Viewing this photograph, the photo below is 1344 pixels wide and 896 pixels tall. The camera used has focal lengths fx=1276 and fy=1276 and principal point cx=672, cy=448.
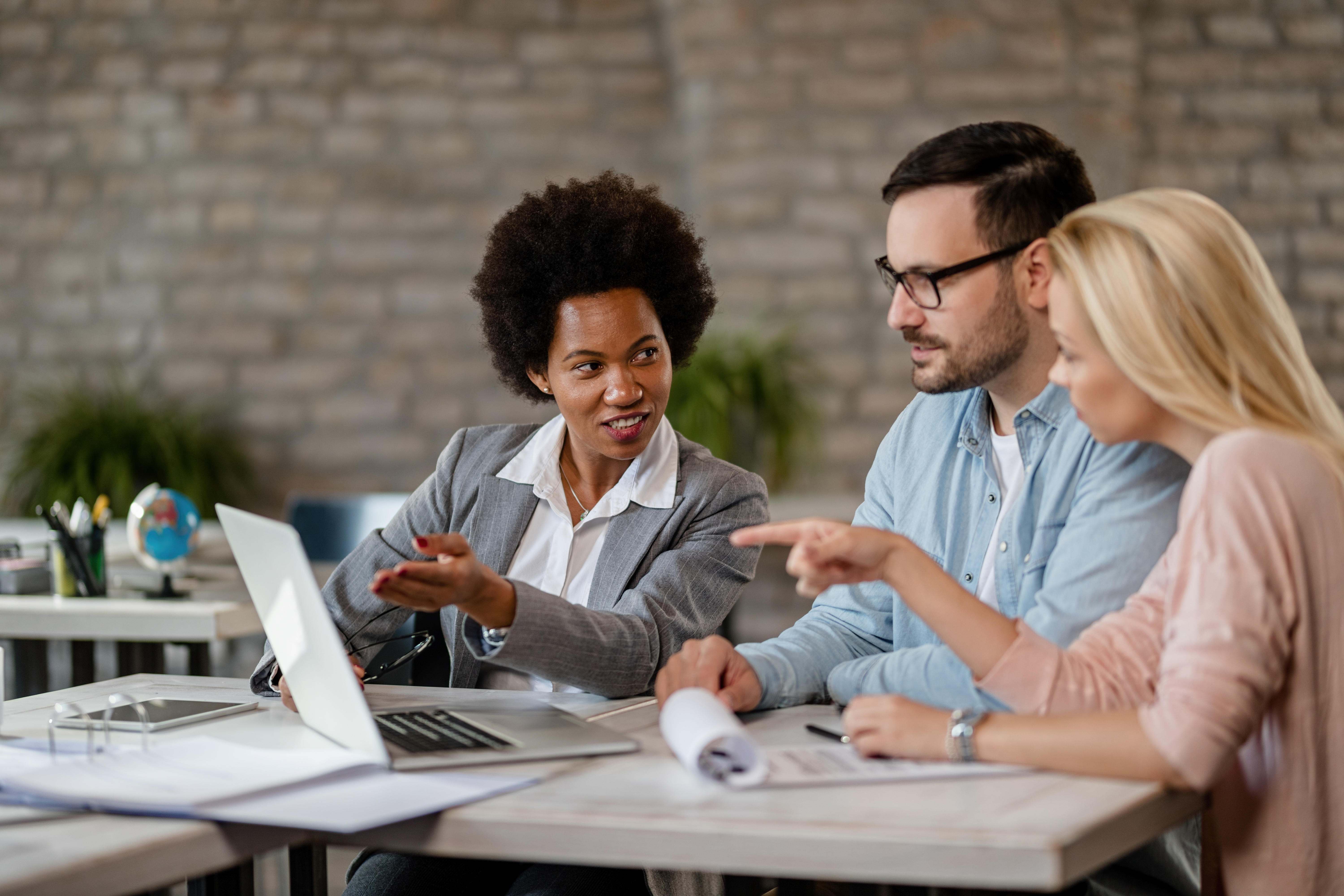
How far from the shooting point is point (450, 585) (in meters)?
1.42

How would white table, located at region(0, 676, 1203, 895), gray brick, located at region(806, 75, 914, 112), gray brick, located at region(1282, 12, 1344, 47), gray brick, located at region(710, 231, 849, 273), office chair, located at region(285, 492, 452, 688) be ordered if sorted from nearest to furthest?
white table, located at region(0, 676, 1203, 895) → office chair, located at region(285, 492, 452, 688) → gray brick, located at region(806, 75, 914, 112) → gray brick, located at region(710, 231, 849, 273) → gray brick, located at region(1282, 12, 1344, 47)

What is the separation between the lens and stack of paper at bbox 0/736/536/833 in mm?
1104

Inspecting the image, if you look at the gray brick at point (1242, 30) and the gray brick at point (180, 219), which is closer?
the gray brick at point (1242, 30)

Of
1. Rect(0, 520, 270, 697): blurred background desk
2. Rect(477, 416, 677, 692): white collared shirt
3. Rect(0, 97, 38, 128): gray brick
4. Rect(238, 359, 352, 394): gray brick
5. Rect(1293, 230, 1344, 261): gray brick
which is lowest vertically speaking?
Rect(0, 520, 270, 697): blurred background desk

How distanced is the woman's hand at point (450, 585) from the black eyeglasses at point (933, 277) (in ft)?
2.06

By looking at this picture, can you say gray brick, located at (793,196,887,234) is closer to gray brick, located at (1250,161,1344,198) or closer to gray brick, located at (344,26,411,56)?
gray brick, located at (1250,161,1344,198)

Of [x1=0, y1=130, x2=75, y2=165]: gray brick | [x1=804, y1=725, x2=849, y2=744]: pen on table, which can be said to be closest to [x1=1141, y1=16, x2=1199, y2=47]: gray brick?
[x1=0, y1=130, x2=75, y2=165]: gray brick

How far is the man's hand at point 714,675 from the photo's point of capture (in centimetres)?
149

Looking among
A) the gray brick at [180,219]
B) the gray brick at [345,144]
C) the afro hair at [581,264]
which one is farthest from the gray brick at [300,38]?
the afro hair at [581,264]

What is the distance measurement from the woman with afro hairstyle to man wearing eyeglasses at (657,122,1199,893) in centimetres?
20

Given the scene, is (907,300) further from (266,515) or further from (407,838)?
(266,515)

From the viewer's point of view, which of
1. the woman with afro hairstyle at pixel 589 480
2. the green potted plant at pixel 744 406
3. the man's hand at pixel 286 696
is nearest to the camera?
the man's hand at pixel 286 696

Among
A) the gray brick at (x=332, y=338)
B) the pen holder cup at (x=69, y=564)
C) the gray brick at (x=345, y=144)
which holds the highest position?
the gray brick at (x=345, y=144)

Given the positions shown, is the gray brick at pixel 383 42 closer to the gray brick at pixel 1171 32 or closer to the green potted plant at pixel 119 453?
the green potted plant at pixel 119 453
